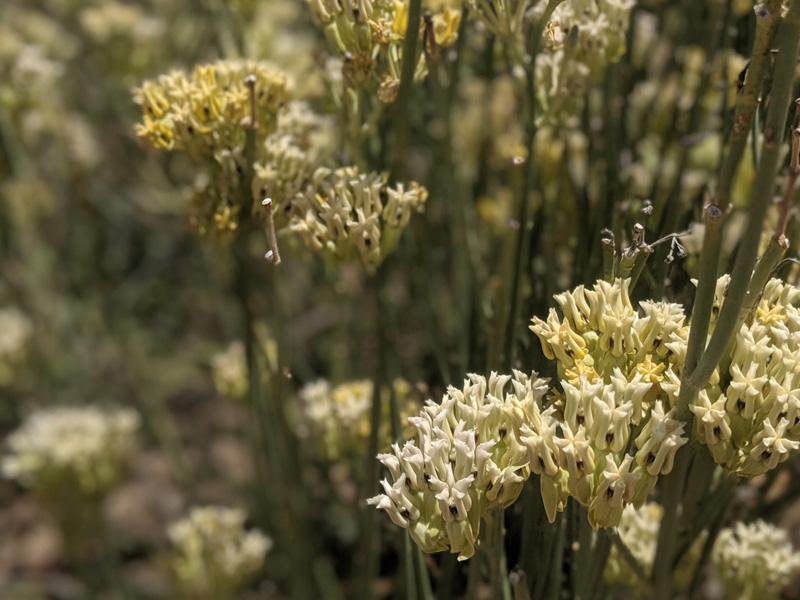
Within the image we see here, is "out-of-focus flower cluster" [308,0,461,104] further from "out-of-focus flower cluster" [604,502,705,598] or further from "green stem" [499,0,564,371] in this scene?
"out-of-focus flower cluster" [604,502,705,598]

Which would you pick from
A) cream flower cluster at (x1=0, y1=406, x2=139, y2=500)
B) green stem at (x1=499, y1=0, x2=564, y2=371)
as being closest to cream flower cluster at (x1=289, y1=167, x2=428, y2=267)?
green stem at (x1=499, y1=0, x2=564, y2=371)

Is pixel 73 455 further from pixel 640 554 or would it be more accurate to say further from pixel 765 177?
pixel 765 177

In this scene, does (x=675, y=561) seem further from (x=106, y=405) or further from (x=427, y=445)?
(x=106, y=405)

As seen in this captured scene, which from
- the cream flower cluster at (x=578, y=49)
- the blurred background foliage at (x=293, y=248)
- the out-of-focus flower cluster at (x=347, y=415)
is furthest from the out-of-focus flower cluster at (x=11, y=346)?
the cream flower cluster at (x=578, y=49)

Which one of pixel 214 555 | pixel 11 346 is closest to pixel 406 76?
pixel 214 555

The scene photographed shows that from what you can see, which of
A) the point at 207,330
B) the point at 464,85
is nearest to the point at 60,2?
the point at 207,330

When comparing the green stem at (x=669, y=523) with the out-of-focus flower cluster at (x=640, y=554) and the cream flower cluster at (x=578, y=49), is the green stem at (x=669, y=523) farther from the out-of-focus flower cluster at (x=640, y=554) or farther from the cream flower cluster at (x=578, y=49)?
the cream flower cluster at (x=578, y=49)

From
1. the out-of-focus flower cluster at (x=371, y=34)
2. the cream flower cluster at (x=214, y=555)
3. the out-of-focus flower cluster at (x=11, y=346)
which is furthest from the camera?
the out-of-focus flower cluster at (x=11, y=346)
